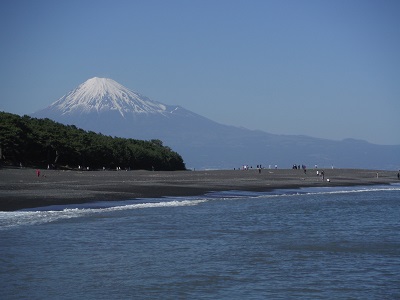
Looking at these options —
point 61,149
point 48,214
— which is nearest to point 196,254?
point 48,214

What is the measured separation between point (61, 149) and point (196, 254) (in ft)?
273

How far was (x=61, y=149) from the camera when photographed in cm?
10350

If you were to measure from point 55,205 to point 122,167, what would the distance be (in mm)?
79854

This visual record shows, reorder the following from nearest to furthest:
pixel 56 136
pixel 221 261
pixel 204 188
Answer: pixel 221 261
pixel 204 188
pixel 56 136

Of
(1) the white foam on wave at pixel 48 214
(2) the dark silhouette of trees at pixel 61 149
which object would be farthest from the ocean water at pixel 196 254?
(2) the dark silhouette of trees at pixel 61 149

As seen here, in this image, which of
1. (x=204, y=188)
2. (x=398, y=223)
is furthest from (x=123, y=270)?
(x=204, y=188)

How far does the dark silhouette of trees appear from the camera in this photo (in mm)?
95062

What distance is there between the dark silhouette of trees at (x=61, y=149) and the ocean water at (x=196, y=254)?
5948 cm

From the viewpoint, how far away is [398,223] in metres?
→ 33.5

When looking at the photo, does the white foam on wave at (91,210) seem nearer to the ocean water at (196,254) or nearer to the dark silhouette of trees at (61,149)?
the ocean water at (196,254)

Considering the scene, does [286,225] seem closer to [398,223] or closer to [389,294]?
[398,223]

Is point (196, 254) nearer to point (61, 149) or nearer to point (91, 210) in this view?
point (91, 210)

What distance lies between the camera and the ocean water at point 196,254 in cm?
1773

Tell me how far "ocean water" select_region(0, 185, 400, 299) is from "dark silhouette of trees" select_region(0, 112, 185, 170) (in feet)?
195
